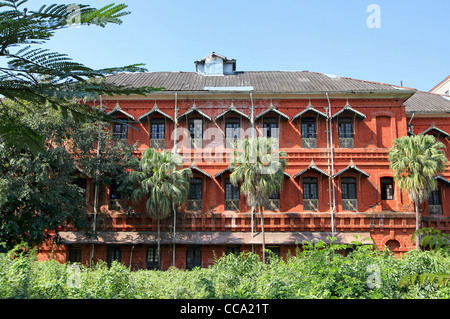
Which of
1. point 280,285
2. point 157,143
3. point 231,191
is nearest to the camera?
point 280,285

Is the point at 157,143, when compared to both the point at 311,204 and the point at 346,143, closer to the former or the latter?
the point at 311,204

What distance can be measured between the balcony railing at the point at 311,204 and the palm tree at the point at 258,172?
3182mm

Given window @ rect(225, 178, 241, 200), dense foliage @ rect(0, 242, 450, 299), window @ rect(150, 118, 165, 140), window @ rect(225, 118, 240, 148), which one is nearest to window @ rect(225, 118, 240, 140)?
window @ rect(225, 118, 240, 148)

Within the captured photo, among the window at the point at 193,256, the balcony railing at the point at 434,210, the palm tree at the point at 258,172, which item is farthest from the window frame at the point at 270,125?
the balcony railing at the point at 434,210

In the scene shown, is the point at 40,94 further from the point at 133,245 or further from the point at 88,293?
the point at 133,245

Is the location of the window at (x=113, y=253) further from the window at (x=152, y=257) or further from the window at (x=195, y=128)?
the window at (x=195, y=128)

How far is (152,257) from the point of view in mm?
22500

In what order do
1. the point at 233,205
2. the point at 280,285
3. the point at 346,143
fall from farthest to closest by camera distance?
the point at 346,143 → the point at 233,205 → the point at 280,285

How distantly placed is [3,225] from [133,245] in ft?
Result: 23.4

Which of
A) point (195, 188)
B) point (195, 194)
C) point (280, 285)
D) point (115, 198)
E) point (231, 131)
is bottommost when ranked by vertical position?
point (280, 285)

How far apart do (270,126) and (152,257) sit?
33.7ft

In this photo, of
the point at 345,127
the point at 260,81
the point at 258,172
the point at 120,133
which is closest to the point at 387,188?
the point at 345,127

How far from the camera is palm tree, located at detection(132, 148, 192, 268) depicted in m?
20.8
